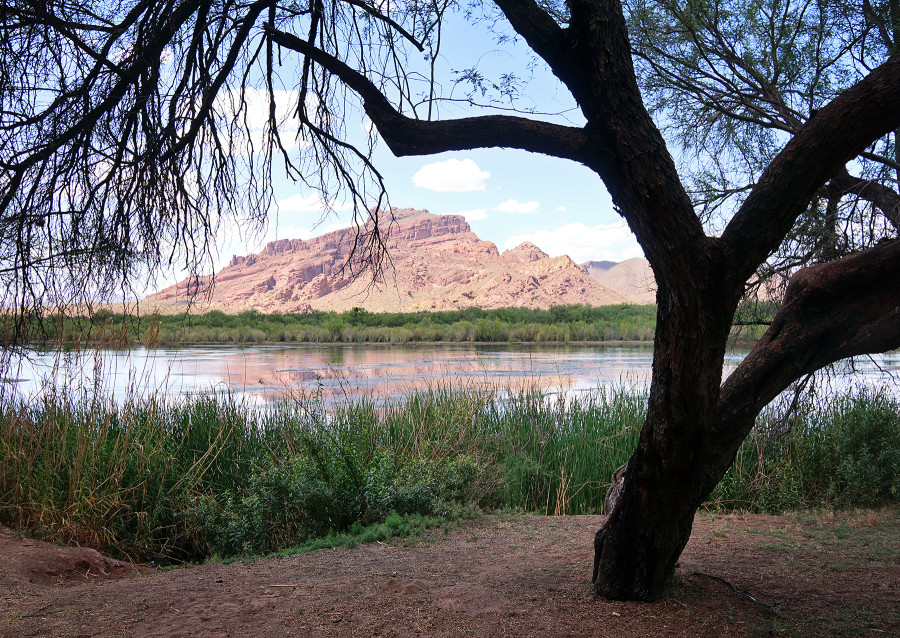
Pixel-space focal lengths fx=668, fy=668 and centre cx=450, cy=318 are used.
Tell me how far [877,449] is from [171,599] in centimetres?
667

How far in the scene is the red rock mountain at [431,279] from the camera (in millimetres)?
73250

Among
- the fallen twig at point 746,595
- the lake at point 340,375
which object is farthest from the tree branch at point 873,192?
the fallen twig at point 746,595

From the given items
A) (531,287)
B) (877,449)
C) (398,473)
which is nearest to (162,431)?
(398,473)

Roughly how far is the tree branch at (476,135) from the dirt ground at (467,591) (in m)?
2.04

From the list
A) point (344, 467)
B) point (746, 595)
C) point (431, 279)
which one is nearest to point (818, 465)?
point (746, 595)

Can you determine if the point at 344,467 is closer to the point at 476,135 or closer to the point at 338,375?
the point at 476,135

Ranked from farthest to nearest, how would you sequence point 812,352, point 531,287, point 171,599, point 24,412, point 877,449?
point 531,287
point 877,449
point 24,412
point 171,599
point 812,352

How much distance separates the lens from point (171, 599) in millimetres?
3402

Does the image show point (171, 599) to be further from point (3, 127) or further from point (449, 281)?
point (449, 281)

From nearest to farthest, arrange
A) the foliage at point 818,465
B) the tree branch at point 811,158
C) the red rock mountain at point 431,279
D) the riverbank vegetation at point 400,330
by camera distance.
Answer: the tree branch at point 811,158 < the foliage at point 818,465 < the riverbank vegetation at point 400,330 < the red rock mountain at point 431,279

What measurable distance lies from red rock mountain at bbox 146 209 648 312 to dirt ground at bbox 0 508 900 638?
5648 cm

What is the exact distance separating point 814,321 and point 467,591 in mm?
2076

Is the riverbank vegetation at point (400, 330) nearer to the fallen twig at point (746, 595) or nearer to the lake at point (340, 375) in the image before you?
the lake at point (340, 375)

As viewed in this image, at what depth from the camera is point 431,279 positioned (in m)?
88.9
